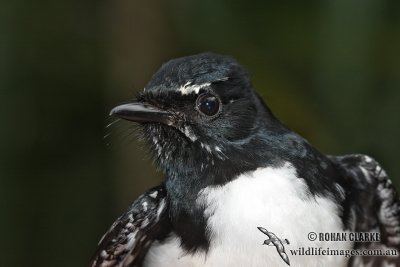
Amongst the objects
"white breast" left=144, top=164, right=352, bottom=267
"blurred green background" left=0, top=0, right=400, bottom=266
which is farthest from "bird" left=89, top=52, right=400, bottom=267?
"blurred green background" left=0, top=0, right=400, bottom=266

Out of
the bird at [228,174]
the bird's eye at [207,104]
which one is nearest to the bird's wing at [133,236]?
the bird at [228,174]

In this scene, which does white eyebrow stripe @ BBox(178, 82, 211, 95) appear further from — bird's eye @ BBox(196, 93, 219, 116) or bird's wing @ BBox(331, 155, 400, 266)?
bird's wing @ BBox(331, 155, 400, 266)

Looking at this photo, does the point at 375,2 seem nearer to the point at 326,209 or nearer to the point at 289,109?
the point at 289,109

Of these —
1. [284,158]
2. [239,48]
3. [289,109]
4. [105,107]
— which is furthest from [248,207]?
[105,107]

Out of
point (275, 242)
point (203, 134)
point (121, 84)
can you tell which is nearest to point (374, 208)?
point (275, 242)

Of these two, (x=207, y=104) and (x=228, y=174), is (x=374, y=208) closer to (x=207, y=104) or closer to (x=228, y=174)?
(x=228, y=174)

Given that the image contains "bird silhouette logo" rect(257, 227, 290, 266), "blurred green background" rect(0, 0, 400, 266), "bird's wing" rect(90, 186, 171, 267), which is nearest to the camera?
"bird silhouette logo" rect(257, 227, 290, 266)

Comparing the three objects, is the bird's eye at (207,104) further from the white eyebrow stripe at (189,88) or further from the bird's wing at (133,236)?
the bird's wing at (133,236)

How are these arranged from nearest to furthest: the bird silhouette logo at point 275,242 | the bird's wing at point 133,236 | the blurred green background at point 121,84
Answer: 1. the bird silhouette logo at point 275,242
2. the bird's wing at point 133,236
3. the blurred green background at point 121,84
